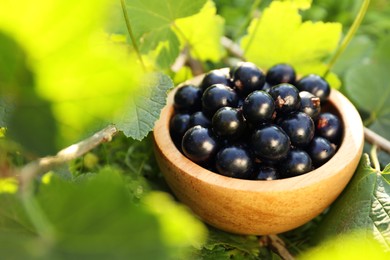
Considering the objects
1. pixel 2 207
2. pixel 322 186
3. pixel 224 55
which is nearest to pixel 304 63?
pixel 224 55

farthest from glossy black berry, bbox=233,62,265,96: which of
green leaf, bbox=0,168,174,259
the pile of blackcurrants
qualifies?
green leaf, bbox=0,168,174,259

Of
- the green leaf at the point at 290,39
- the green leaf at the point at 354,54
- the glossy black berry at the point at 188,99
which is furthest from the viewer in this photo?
the green leaf at the point at 354,54

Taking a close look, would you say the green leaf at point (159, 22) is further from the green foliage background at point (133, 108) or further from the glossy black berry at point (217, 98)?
the glossy black berry at point (217, 98)

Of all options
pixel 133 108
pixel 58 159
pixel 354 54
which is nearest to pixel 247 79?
pixel 133 108

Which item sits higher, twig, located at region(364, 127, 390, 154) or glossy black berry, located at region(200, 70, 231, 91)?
glossy black berry, located at region(200, 70, 231, 91)

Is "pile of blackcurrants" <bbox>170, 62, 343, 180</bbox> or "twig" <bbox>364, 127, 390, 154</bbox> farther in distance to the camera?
"twig" <bbox>364, 127, 390, 154</bbox>

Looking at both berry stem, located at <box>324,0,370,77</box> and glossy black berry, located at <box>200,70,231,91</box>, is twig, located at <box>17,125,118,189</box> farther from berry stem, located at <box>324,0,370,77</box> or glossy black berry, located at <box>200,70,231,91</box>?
berry stem, located at <box>324,0,370,77</box>

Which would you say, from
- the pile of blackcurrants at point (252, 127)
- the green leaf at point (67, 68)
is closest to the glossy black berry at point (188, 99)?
the pile of blackcurrants at point (252, 127)
